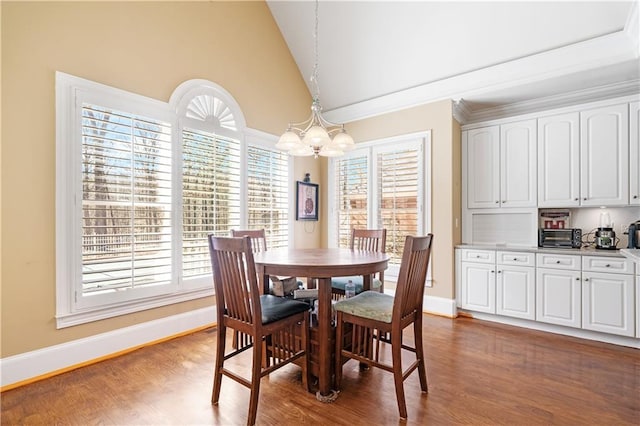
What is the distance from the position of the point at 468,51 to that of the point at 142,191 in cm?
376

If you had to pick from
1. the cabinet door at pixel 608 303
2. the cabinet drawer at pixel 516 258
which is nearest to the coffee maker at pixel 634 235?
the cabinet door at pixel 608 303

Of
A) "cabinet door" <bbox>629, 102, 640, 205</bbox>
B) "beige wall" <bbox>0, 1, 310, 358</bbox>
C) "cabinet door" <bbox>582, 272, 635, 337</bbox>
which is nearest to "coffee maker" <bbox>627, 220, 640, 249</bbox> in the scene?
"cabinet door" <bbox>629, 102, 640, 205</bbox>

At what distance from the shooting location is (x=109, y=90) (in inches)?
104

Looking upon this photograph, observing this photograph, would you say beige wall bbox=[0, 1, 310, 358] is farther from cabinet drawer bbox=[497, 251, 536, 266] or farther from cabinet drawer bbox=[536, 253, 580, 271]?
cabinet drawer bbox=[536, 253, 580, 271]

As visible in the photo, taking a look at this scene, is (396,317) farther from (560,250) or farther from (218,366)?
(560,250)

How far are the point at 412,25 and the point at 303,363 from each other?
12.0ft

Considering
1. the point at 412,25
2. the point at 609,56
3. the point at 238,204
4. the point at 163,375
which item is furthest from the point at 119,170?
the point at 609,56

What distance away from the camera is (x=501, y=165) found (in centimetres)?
380

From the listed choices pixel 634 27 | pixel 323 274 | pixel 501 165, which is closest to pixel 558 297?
pixel 501 165

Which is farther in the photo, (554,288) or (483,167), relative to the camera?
(483,167)

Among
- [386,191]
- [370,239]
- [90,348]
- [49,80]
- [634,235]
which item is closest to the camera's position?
[49,80]

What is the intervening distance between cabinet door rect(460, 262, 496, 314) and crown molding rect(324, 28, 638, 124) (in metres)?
1.97

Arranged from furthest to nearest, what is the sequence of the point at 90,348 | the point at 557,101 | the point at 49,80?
the point at 557,101 < the point at 90,348 < the point at 49,80

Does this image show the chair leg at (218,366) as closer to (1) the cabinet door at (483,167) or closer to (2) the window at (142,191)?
(2) the window at (142,191)
